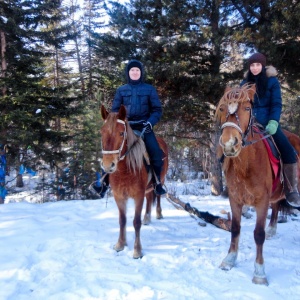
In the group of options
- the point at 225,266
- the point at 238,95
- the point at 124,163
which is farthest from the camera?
the point at 124,163

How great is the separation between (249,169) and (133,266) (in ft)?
7.13

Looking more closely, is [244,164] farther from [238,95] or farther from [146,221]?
[146,221]

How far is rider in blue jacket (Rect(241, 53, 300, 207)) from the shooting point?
4039mm

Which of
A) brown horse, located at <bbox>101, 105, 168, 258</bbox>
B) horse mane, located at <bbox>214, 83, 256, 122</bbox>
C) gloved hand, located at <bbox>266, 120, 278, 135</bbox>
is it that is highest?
horse mane, located at <bbox>214, 83, 256, 122</bbox>

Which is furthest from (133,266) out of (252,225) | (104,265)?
(252,225)

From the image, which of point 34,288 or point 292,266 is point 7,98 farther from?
point 292,266

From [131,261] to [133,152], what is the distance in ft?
5.56

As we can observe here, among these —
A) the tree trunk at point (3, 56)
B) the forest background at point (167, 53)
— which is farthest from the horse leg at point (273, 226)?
the tree trunk at point (3, 56)

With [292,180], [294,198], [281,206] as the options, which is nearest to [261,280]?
[294,198]

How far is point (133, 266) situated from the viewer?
391 centimetres

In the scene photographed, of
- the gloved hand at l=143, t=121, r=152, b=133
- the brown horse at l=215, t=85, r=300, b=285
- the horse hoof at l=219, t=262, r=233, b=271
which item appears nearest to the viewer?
the brown horse at l=215, t=85, r=300, b=285

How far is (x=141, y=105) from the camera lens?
5.01 meters

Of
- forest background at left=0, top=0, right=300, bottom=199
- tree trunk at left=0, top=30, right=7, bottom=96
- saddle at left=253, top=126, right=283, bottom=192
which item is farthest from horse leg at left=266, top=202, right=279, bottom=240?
tree trunk at left=0, top=30, right=7, bottom=96

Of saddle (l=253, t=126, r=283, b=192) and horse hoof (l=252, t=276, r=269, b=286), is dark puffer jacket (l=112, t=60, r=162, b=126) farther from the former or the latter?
horse hoof (l=252, t=276, r=269, b=286)
